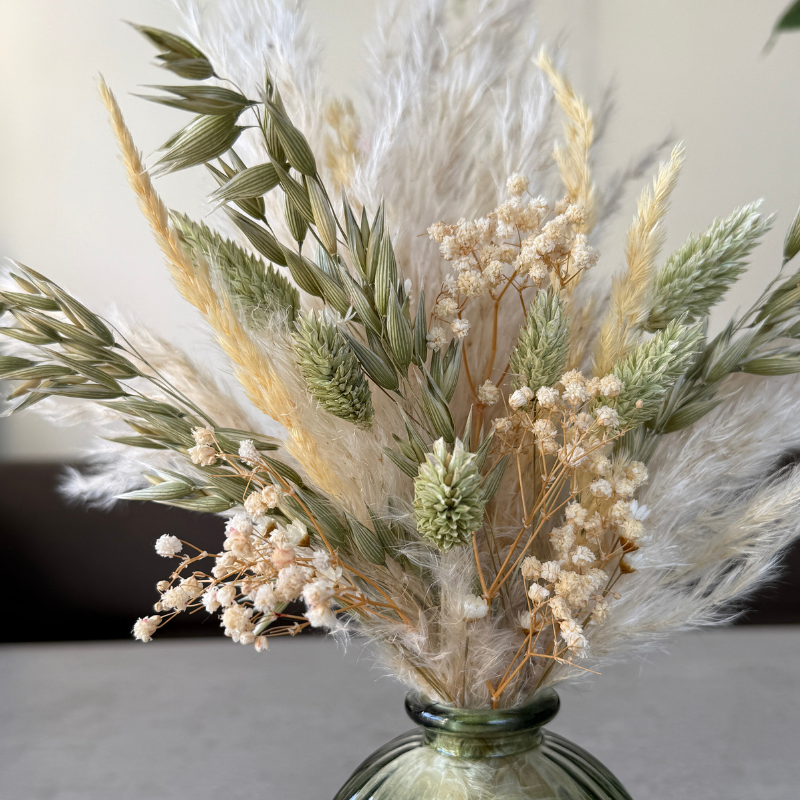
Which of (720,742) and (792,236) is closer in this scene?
(792,236)

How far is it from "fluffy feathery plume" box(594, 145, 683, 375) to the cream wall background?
29.6 inches

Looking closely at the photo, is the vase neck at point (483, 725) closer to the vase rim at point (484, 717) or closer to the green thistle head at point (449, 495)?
the vase rim at point (484, 717)

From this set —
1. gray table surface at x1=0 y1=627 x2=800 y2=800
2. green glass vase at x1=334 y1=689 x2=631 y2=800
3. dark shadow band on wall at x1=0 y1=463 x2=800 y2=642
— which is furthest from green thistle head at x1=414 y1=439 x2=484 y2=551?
dark shadow band on wall at x1=0 y1=463 x2=800 y2=642

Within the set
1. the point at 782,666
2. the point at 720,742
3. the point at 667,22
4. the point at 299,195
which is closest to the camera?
the point at 299,195

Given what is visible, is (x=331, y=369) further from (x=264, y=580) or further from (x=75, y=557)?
(x=75, y=557)

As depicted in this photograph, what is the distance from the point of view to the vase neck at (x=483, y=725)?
0.30 m

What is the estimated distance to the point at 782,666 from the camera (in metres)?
0.80

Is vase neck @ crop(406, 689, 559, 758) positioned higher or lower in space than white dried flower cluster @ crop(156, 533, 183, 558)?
lower

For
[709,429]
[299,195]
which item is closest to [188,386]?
[299,195]

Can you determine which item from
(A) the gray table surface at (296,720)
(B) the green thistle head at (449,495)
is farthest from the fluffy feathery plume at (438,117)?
(A) the gray table surface at (296,720)

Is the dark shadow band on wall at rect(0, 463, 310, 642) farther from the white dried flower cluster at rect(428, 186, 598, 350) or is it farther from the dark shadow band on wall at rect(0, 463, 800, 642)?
the white dried flower cluster at rect(428, 186, 598, 350)

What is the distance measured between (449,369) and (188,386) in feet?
0.38

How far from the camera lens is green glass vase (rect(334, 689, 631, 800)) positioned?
11.7 inches

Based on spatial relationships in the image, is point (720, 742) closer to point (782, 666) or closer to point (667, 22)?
point (782, 666)
